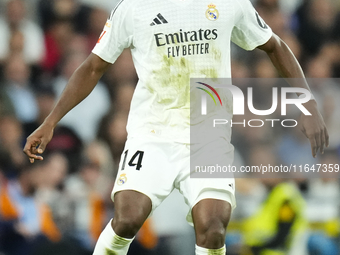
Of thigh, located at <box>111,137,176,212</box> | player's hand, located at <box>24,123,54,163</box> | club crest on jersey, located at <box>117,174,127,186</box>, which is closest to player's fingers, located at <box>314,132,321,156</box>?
thigh, located at <box>111,137,176,212</box>

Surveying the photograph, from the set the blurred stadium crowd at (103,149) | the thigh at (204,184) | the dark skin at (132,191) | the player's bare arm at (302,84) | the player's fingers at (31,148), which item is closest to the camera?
the dark skin at (132,191)

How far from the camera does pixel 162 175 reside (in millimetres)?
3248

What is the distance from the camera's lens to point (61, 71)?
5562 millimetres

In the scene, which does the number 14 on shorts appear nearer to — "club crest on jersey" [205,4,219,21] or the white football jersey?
the white football jersey

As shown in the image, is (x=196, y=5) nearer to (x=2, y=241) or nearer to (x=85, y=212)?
(x=85, y=212)

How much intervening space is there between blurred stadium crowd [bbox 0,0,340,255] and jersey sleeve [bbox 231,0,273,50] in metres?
1.90

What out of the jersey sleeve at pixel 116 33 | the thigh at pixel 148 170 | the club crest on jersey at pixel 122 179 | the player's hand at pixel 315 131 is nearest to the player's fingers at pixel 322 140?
the player's hand at pixel 315 131

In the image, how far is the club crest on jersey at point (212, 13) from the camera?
3400 mm

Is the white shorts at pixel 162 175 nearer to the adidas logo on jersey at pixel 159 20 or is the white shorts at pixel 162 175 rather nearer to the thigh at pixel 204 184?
the thigh at pixel 204 184

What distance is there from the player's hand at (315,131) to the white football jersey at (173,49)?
0.65m

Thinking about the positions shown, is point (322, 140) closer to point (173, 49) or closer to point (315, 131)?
point (315, 131)

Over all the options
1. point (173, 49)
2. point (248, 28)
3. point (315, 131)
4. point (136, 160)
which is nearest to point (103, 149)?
point (136, 160)

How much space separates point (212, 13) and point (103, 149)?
2.33m

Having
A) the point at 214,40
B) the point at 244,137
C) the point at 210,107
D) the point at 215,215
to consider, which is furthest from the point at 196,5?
the point at 244,137
